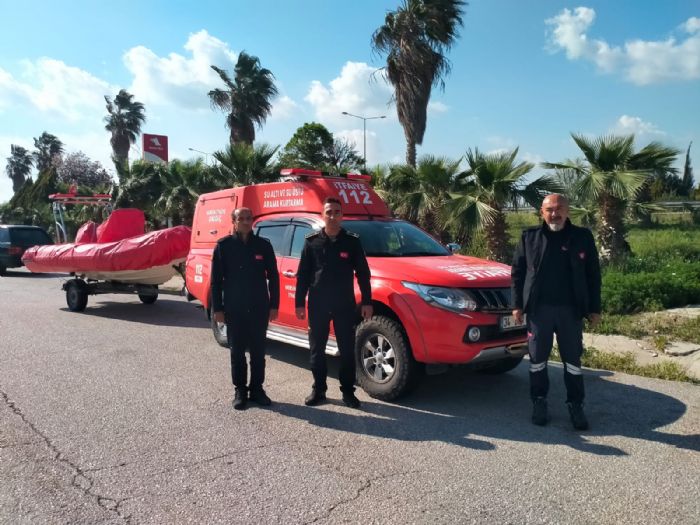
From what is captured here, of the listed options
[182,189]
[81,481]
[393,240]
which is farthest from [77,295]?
[182,189]

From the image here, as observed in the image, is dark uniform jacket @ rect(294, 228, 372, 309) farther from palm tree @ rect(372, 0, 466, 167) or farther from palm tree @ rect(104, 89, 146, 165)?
palm tree @ rect(104, 89, 146, 165)

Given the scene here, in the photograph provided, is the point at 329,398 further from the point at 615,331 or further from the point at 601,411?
the point at 615,331

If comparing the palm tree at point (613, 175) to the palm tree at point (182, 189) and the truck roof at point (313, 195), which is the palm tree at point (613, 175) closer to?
the truck roof at point (313, 195)

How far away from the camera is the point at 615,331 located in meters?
7.56

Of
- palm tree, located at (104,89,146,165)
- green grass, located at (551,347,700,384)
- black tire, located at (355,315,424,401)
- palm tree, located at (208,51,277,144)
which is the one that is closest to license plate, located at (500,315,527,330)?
black tire, located at (355,315,424,401)

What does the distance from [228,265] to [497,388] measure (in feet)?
9.77

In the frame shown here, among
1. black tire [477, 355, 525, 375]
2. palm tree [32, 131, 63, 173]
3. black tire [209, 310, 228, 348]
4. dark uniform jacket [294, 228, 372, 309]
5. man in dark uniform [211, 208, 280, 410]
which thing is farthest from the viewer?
palm tree [32, 131, 63, 173]

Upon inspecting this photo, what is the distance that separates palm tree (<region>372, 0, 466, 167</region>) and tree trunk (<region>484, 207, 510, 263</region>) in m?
9.42

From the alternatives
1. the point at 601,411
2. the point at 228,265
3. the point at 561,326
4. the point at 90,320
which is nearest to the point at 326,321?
the point at 228,265

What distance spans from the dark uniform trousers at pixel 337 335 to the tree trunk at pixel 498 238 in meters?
7.27

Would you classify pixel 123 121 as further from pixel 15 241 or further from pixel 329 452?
pixel 329 452

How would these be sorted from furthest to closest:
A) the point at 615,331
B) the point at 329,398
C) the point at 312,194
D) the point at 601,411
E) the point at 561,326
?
the point at 615,331 → the point at 312,194 → the point at 329,398 → the point at 601,411 → the point at 561,326

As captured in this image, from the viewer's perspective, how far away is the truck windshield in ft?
19.9

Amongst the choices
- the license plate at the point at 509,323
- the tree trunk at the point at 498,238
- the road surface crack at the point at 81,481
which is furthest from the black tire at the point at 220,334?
the tree trunk at the point at 498,238
